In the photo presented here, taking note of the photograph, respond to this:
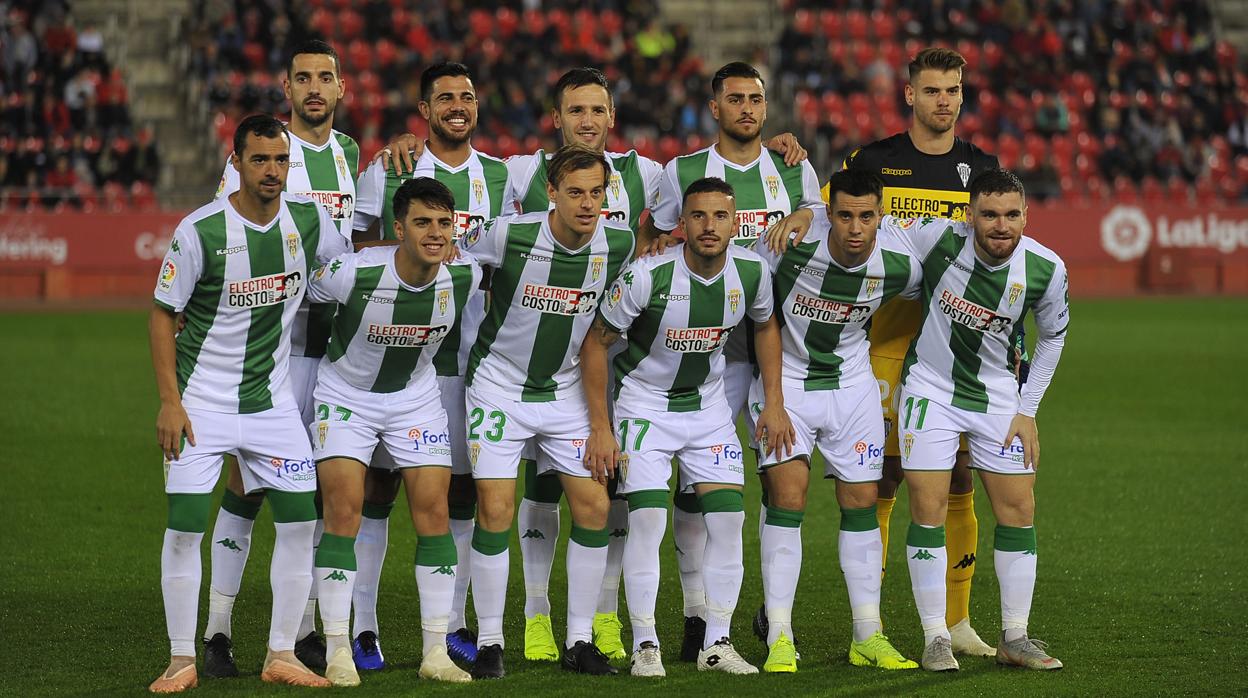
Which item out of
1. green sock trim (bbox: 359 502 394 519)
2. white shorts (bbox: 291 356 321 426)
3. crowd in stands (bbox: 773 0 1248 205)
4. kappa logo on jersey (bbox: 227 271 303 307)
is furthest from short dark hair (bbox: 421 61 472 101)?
crowd in stands (bbox: 773 0 1248 205)

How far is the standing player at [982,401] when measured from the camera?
600 centimetres

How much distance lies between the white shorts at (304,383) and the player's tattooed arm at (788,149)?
86.3 inches

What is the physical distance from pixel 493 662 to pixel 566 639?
364 mm

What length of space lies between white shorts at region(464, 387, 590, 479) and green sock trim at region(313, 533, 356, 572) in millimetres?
566

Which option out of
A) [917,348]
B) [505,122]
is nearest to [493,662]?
[917,348]

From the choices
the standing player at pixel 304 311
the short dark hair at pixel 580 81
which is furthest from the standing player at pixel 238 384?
the short dark hair at pixel 580 81

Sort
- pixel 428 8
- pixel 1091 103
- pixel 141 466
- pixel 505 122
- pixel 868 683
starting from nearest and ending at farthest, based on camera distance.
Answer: pixel 868 683
pixel 141 466
pixel 505 122
pixel 428 8
pixel 1091 103

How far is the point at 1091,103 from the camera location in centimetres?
2764

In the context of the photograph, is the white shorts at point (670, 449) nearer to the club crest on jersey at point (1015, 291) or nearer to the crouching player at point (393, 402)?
the crouching player at point (393, 402)

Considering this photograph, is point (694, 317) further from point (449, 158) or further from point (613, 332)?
point (449, 158)

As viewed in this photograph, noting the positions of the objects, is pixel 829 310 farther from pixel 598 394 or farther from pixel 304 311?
pixel 304 311

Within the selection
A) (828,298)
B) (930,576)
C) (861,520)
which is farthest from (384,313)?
(930,576)

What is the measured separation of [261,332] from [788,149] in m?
2.43

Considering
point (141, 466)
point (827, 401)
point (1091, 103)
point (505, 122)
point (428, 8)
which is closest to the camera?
point (827, 401)
